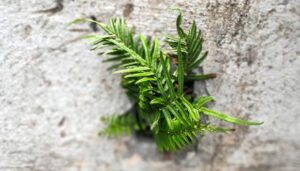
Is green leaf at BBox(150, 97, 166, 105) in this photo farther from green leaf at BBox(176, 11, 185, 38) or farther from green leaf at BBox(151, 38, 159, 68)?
green leaf at BBox(176, 11, 185, 38)

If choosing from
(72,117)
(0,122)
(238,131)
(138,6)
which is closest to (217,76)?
(238,131)

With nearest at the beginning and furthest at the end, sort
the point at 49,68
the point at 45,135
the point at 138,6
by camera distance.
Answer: the point at 138,6, the point at 49,68, the point at 45,135

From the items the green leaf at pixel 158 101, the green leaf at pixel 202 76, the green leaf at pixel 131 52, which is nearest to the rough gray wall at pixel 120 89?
the green leaf at pixel 202 76

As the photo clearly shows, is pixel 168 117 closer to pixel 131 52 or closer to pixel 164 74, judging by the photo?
pixel 164 74

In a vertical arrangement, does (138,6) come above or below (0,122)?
above

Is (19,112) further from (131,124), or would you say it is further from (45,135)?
(131,124)

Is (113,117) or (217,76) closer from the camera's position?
(217,76)

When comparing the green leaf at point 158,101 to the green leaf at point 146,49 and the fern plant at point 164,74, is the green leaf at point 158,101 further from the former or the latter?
the green leaf at point 146,49
